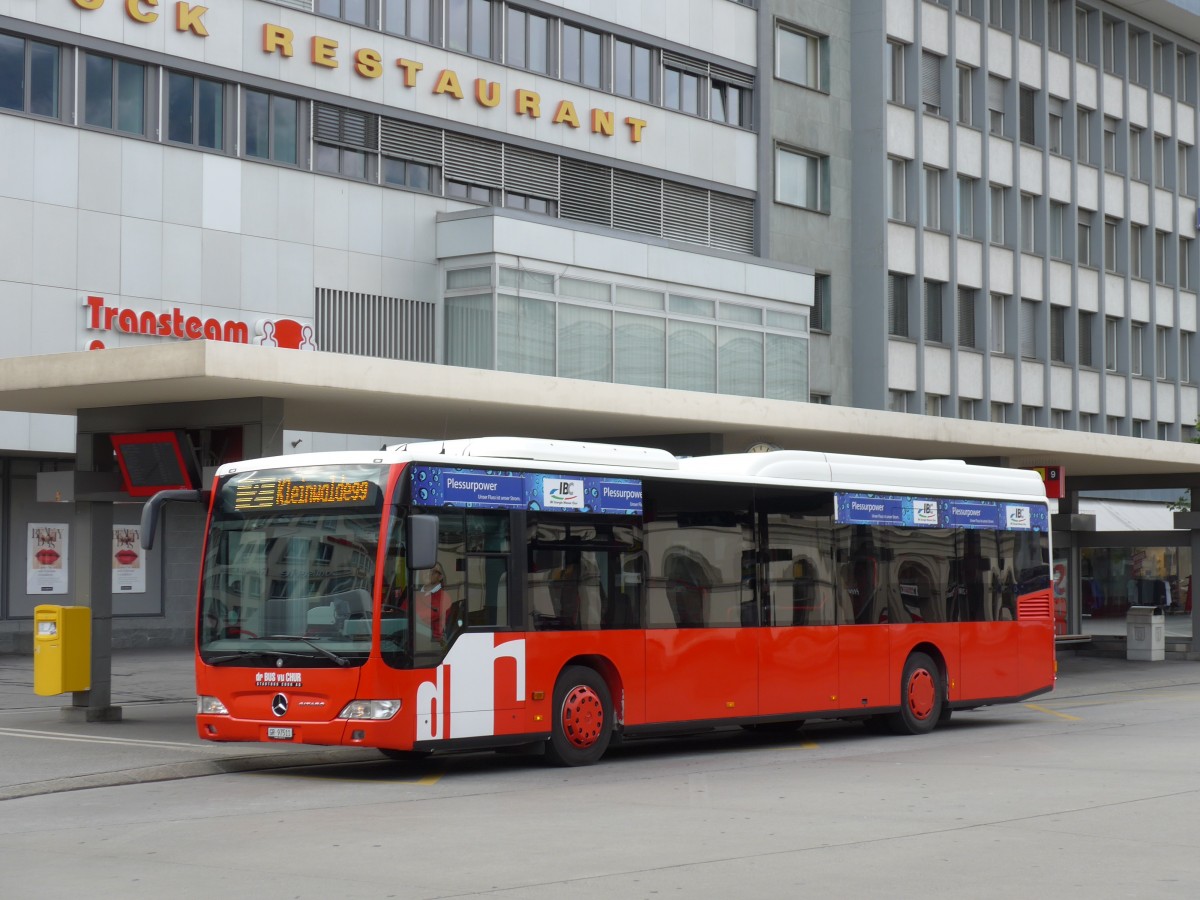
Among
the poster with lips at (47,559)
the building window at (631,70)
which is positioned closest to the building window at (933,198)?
the building window at (631,70)

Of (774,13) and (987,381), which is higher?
(774,13)

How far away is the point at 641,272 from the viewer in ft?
127

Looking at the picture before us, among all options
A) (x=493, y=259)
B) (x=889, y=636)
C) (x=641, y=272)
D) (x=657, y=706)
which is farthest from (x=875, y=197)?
(x=657, y=706)

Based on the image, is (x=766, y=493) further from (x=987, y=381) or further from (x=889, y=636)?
(x=987, y=381)

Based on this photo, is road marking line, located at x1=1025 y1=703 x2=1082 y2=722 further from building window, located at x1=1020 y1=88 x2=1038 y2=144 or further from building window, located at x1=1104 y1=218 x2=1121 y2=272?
building window, located at x1=1104 y1=218 x2=1121 y2=272

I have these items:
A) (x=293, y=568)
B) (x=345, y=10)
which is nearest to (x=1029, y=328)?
(x=345, y=10)

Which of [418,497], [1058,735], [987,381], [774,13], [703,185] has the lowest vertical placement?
[1058,735]

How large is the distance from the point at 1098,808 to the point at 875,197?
37.5 metres

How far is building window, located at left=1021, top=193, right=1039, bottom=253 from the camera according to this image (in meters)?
54.5

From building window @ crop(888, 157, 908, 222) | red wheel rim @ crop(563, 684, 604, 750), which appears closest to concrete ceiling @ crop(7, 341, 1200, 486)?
red wheel rim @ crop(563, 684, 604, 750)

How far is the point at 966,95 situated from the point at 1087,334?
381 inches

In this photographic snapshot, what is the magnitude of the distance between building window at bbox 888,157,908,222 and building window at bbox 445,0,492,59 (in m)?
15.3

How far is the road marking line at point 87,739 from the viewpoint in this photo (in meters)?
17.2

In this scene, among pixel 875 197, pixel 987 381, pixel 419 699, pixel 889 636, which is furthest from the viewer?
pixel 987 381
